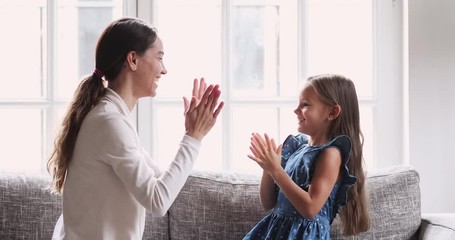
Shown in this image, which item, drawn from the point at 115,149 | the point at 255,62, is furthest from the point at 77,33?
the point at 115,149

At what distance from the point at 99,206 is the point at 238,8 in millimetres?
1330

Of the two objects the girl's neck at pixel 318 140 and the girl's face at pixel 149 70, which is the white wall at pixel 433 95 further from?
the girl's face at pixel 149 70

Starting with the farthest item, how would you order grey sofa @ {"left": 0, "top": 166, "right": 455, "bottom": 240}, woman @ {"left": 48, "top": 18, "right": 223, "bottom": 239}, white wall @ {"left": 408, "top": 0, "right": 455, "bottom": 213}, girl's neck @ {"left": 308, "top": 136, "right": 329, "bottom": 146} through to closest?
white wall @ {"left": 408, "top": 0, "right": 455, "bottom": 213} → grey sofa @ {"left": 0, "top": 166, "right": 455, "bottom": 240} → girl's neck @ {"left": 308, "top": 136, "right": 329, "bottom": 146} → woman @ {"left": 48, "top": 18, "right": 223, "bottom": 239}

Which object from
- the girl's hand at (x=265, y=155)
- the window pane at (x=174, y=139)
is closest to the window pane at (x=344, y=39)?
the window pane at (x=174, y=139)

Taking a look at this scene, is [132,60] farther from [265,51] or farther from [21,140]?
[21,140]

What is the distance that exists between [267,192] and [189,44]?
910 mm

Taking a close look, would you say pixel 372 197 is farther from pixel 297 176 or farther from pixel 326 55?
pixel 326 55

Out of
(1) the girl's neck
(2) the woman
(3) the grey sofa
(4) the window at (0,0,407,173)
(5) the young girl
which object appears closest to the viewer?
(2) the woman

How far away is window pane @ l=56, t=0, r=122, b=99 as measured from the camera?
3.09m

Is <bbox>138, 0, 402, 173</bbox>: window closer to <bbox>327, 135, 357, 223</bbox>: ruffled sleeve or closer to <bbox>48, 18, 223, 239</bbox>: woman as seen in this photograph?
<bbox>327, 135, 357, 223</bbox>: ruffled sleeve

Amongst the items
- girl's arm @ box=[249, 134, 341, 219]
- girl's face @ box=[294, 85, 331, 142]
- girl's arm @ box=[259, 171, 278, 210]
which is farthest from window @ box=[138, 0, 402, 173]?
girl's arm @ box=[249, 134, 341, 219]

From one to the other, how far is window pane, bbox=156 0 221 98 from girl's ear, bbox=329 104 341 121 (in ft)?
2.86

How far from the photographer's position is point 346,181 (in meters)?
2.31

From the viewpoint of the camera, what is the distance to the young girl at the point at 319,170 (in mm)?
2232
